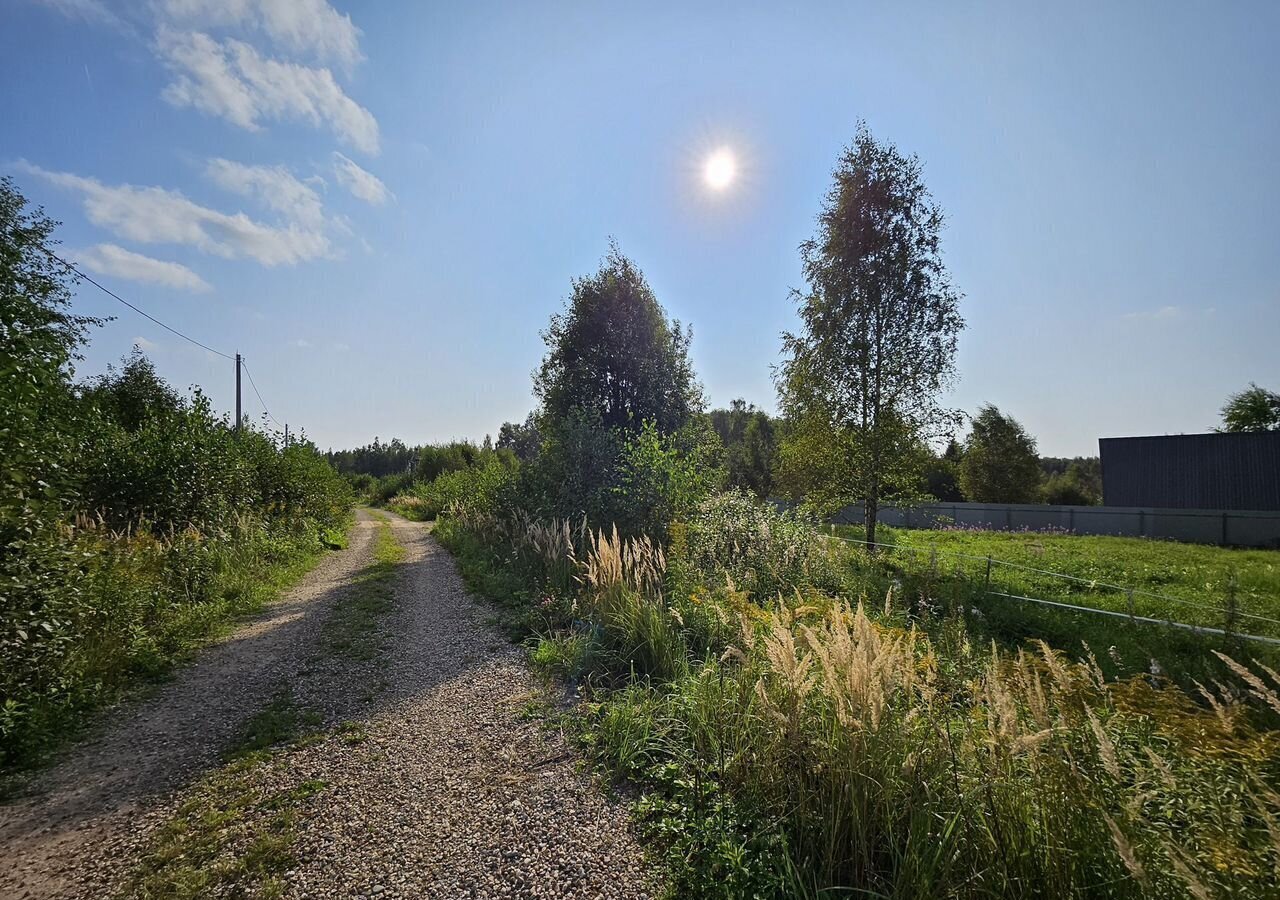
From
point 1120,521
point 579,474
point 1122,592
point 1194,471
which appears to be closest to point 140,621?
point 579,474

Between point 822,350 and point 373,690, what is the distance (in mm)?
12219

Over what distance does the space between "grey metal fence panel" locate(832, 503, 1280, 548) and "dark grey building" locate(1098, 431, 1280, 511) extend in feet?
11.7

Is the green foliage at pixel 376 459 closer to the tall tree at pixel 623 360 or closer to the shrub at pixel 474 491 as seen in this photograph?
the shrub at pixel 474 491

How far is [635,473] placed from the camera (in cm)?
1005

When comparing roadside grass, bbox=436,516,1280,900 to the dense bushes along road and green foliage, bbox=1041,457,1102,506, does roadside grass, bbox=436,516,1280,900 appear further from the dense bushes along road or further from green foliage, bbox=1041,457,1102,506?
green foliage, bbox=1041,457,1102,506

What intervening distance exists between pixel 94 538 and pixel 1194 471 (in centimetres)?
3892

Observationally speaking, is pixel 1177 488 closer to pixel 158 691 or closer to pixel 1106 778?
pixel 1106 778

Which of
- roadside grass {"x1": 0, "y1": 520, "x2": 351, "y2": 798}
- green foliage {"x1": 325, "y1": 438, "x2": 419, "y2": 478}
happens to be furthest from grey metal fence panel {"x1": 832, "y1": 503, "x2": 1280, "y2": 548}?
green foliage {"x1": 325, "y1": 438, "x2": 419, "y2": 478}

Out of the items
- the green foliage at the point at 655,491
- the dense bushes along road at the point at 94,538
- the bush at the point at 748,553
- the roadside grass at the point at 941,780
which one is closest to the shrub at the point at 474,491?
the dense bushes along road at the point at 94,538

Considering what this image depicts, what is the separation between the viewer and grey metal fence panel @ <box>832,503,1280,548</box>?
18812 millimetres

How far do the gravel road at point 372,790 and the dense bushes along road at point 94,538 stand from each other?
0.59 meters

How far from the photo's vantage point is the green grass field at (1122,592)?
6.19 metres

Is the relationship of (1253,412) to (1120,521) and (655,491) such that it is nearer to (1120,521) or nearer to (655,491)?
(1120,521)

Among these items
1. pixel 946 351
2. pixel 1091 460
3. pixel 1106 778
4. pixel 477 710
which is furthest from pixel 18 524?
pixel 1091 460
